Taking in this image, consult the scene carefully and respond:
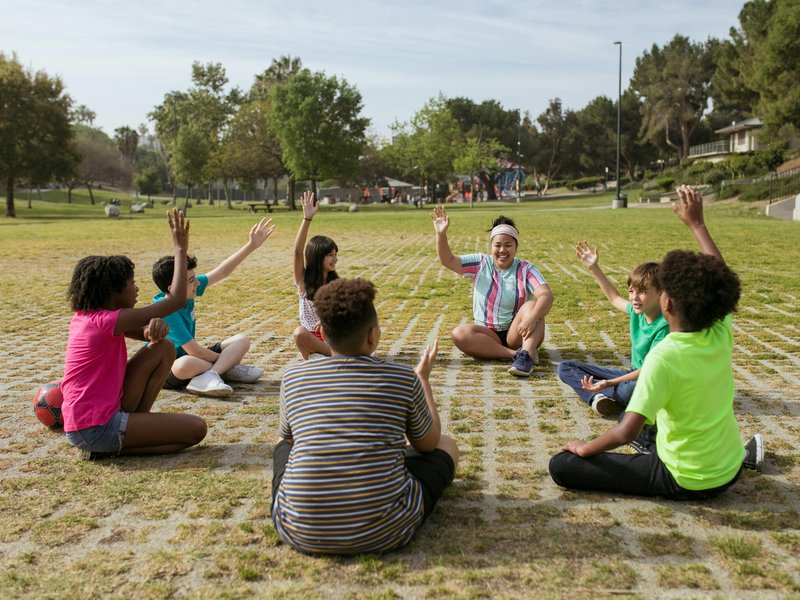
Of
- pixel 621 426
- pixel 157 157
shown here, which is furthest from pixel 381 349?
pixel 157 157

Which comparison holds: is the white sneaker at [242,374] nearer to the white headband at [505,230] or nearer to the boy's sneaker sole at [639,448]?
the white headband at [505,230]

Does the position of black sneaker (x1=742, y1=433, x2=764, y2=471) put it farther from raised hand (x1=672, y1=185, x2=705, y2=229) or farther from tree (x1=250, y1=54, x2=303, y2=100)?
tree (x1=250, y1=54, x2=303, y2=100)

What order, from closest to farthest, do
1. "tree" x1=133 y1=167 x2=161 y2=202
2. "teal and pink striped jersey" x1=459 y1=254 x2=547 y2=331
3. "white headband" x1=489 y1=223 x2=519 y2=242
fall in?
"white headband" x1=489 y1=223 x2=519 y2=242 < "teal and pink striped jersey" x1=459 y1=254 x2=547 y2=331 < "tree" x1=133 y1=167 x2=161 y2=202

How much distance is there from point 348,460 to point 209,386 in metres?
3.28

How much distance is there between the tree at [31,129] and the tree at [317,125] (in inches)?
728

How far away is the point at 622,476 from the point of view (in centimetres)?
399

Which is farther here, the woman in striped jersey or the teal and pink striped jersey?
the teal and pink striped jersey

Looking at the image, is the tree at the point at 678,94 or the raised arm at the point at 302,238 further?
the tree at the point at 678,94

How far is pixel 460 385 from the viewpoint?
21.5 feet

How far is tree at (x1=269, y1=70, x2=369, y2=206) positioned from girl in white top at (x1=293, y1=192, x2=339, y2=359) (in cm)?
6086

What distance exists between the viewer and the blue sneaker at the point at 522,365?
668 centimetres

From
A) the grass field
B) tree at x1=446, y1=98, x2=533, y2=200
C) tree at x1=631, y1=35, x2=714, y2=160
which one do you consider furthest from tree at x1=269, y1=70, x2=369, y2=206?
the grass field

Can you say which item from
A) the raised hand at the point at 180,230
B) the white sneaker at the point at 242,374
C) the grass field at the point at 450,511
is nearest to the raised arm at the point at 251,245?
the white sneaker at the point at 242,374

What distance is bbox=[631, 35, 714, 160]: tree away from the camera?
79.4m
